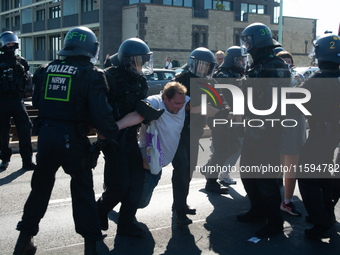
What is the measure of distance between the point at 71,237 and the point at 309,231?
2.30 meters

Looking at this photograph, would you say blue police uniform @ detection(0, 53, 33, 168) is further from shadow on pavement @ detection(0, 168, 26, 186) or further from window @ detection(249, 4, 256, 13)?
window @ detection(249, 4, 256, 13)

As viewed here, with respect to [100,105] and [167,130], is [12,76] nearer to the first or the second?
[167,130]

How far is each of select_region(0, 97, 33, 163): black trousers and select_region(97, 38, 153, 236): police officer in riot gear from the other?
3.07m

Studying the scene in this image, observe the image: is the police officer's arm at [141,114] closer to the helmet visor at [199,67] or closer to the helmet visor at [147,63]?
the helmet visor at [147,63]

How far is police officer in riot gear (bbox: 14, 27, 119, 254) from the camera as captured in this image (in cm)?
311

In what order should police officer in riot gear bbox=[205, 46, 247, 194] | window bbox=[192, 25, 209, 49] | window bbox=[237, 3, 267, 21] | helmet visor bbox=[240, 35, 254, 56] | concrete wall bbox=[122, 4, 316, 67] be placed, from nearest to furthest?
helmet visor bbox=[240, 35, 254, 56] → police officer in riot gear bbox=[205, 46, 247, 194] → concrete wall bbox=[122, 4, 316, 67] → window bbox=[192, 25, 209, 49] → window bbox=[237, 3, 267, 21]

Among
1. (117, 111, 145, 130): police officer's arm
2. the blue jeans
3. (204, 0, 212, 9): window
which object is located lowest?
the blue jeans

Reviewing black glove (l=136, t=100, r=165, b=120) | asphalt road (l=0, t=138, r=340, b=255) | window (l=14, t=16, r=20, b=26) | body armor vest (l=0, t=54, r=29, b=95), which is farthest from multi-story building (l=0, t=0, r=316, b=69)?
black glove (l=136, t=100, r=165, b=120)

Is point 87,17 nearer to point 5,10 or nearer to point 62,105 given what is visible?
point 5,10

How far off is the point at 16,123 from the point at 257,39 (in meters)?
4.21

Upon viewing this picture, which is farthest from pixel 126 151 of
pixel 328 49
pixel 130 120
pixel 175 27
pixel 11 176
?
pixel 175 27

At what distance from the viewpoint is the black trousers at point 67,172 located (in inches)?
124

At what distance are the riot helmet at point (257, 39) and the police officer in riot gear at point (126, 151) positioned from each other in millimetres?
1043

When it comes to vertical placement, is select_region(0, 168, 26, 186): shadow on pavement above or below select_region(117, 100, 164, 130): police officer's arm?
below
